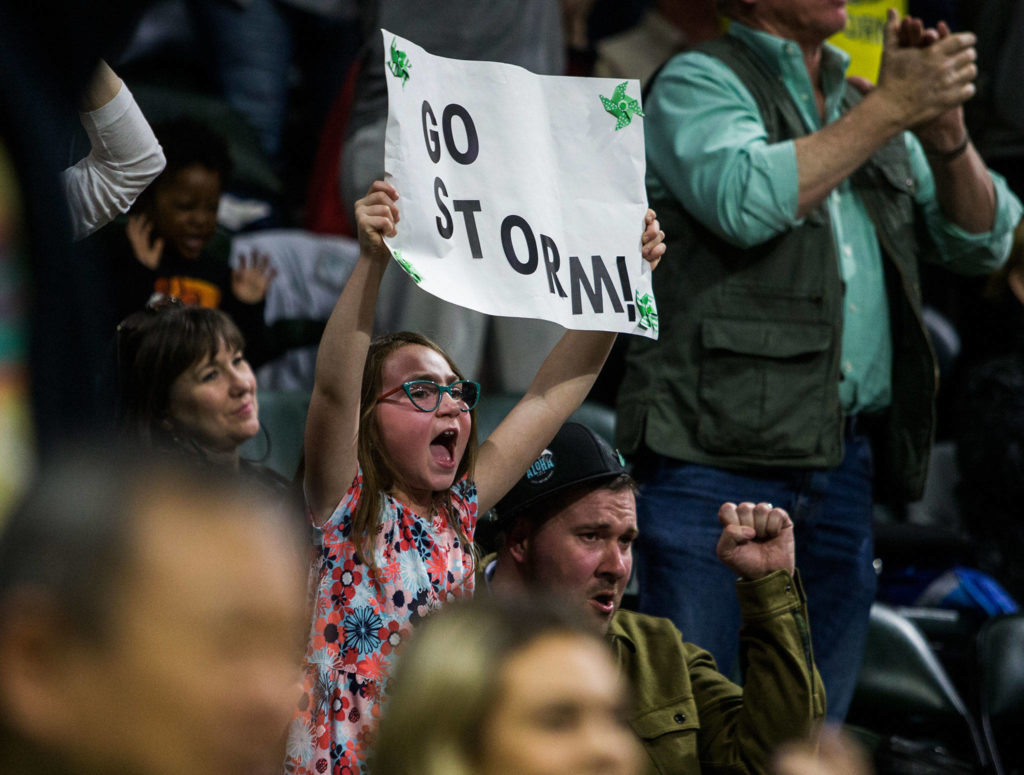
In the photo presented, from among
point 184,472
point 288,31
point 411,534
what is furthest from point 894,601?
point 184,472

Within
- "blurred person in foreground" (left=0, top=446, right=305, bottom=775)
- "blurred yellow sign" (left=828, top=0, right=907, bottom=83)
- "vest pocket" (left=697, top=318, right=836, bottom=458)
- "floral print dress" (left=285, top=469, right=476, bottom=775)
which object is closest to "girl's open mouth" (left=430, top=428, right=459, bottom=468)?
"floral print dress" (left=285, top=469, right=476, bottom=775)

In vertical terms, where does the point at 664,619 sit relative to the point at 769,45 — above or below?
below

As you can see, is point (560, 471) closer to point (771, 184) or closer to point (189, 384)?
point (771, 184)

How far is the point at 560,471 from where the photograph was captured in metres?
2.79

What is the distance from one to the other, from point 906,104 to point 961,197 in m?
0.41

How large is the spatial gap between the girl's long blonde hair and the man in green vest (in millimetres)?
670

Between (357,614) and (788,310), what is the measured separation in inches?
52.9

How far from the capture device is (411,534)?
2451 mm

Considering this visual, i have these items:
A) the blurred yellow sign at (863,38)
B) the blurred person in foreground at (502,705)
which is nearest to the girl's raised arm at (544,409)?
the blurred person in foreground at (502,705)

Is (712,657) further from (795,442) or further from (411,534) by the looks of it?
(411,534)

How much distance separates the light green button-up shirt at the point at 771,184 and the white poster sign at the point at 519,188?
0.38 meters

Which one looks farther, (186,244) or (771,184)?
(186,244)

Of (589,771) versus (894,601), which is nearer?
(589,771)

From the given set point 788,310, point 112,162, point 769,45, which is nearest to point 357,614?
point 112,162
